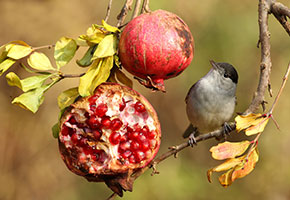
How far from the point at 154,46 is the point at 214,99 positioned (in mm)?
1996

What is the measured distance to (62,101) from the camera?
1799mm

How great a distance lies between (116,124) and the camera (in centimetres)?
186

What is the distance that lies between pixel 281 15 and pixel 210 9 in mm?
2551

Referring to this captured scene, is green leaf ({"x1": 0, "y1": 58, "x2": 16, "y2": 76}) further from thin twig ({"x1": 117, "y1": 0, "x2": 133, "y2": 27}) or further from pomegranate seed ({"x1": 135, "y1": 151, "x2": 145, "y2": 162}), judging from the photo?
pomegranate seed ({"x1": 135, "y1": 151, "x2": 145, "y2": 162})

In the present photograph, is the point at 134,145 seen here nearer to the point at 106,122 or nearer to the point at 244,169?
the point at 106,122

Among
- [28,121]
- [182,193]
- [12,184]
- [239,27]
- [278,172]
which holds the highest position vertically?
[28,121]

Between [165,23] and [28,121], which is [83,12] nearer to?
[28,121]

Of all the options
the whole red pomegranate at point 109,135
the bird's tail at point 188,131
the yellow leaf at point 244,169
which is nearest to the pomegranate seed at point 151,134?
the whole red pomegranate at point 109,135

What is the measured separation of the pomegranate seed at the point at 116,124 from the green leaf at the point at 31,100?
319 mm

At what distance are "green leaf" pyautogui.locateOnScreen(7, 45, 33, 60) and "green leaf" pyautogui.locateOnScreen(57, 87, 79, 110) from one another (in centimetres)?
24

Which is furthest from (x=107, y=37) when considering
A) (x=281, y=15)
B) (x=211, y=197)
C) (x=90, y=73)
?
(x=211, y=197)

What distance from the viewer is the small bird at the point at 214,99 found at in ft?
11.8

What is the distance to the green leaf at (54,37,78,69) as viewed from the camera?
5.96 feet

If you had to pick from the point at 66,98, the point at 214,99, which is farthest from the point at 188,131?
the point at 66,98
